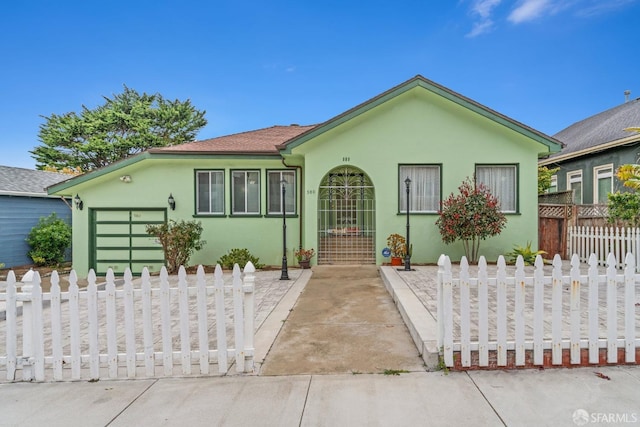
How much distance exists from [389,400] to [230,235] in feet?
28.3

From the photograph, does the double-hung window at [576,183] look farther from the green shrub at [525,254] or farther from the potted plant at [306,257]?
the potted plant at [306,257]

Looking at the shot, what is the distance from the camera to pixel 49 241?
13938 mm

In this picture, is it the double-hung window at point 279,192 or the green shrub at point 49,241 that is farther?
the green shrub at point 49,241

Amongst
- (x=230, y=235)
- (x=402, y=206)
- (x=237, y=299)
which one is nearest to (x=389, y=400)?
(x=237, y=299)

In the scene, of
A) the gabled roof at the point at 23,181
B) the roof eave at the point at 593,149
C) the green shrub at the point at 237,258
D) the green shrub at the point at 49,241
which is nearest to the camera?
the green shrub at the point at 237,258

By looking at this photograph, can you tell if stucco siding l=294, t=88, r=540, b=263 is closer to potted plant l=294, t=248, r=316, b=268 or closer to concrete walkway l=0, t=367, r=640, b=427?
potted plant l=294, t=248, r=316, b=268

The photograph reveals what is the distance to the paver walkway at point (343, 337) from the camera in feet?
11.2

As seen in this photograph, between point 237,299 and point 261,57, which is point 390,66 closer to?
point 261,57

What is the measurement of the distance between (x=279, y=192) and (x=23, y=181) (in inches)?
519

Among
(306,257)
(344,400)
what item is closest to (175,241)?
(306,257)

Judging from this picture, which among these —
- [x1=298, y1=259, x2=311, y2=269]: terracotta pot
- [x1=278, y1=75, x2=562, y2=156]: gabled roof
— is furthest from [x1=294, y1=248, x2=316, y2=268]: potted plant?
[x1=278, y1=75, x2=562, y2=156]: gabled roof

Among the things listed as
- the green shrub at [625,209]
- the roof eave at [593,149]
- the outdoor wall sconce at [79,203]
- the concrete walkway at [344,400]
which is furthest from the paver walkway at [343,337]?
the roof eave at [593,149]

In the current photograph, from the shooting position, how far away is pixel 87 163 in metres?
25.2

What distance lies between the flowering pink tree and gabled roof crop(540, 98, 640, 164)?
21.2ft
